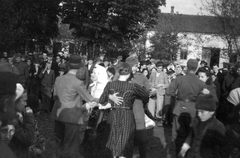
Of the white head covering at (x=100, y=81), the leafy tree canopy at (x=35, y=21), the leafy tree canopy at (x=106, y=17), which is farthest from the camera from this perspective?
the leafy tree canopy at (x=106, y=17)

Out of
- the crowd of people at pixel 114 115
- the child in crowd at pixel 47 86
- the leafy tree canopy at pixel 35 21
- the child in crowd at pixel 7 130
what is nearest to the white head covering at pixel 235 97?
the crowd of people at pixel 114 115

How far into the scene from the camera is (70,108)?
19.6ft

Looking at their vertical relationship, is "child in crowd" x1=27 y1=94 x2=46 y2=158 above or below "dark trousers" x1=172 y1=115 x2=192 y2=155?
above

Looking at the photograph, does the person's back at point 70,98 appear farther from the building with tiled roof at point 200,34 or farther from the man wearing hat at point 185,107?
the building with tiled roof at point 200,34

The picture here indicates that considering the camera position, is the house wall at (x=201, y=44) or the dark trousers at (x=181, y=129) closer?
the dark trousers at (x=181, y=129)

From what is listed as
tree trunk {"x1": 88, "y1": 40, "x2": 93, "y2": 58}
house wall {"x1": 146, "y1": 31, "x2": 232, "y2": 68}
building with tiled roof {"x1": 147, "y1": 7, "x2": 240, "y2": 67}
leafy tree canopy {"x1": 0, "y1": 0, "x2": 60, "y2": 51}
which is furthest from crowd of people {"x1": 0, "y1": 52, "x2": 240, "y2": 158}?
tree trunk {"x1": 88, "y1": 40, "x2": 93, "y2": 58}

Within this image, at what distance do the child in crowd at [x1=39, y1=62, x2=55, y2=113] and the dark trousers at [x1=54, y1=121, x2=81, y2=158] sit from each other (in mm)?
6771

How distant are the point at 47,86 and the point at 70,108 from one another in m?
7.01

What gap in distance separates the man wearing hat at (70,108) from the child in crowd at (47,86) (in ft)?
22.3

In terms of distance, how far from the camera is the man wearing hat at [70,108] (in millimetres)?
5922

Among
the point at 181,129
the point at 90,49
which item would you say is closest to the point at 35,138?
the point at 181,129

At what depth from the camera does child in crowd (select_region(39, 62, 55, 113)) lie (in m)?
12.8

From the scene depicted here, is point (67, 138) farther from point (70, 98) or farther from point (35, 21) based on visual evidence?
point (35, 21)

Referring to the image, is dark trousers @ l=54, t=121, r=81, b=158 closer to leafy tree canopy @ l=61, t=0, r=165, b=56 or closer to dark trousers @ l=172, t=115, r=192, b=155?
dark trousers @ l=172, t=115, r=192, b=155
